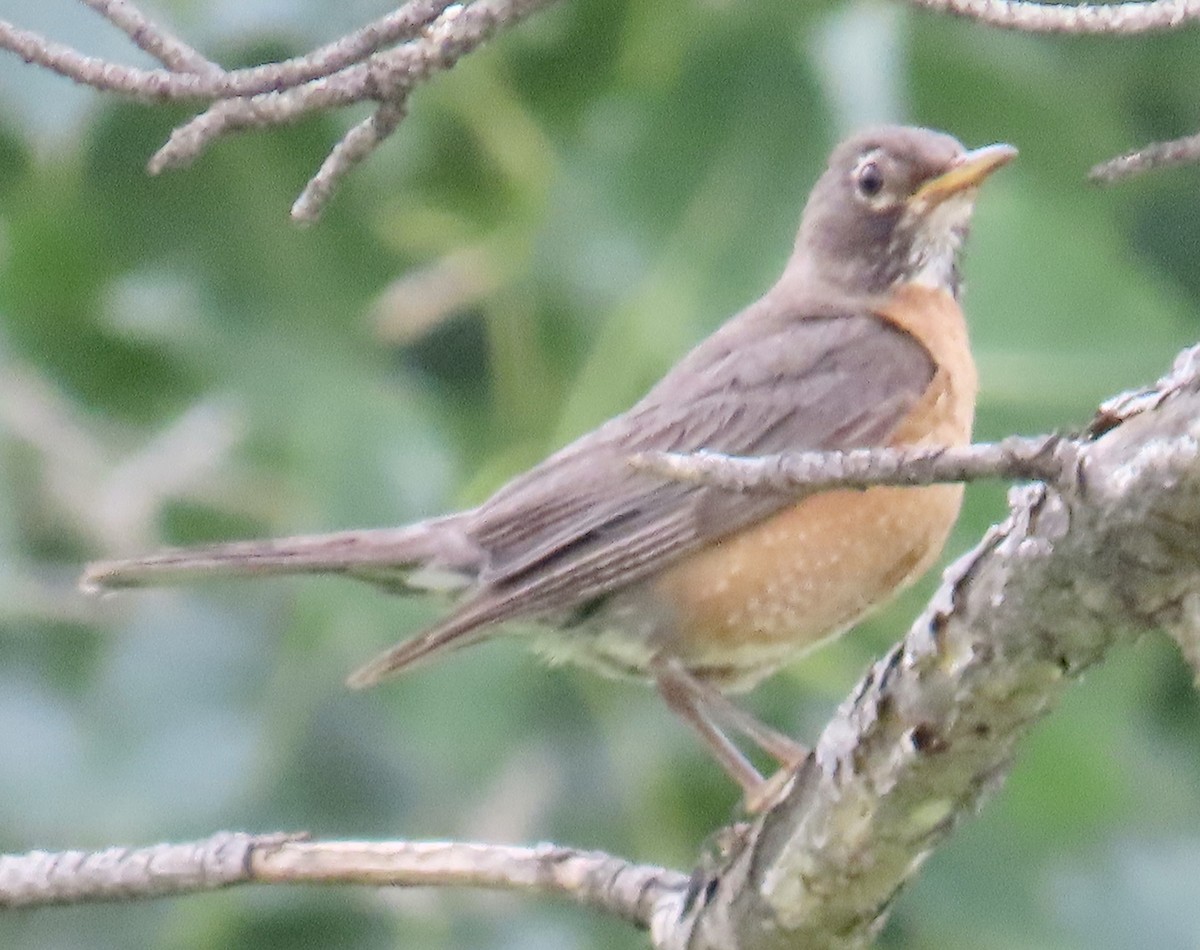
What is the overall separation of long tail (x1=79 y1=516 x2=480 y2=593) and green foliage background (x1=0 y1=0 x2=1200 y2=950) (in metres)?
0.40

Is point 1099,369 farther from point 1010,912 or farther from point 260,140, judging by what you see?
point 260,140

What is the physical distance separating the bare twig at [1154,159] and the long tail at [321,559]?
1872 mm

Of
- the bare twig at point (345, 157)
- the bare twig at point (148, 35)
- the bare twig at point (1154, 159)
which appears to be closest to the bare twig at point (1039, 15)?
the bare twig at point (1154, 159)

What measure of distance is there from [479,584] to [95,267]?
5.05 ft

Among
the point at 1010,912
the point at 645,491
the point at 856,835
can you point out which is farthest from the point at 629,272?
the point at 856,835

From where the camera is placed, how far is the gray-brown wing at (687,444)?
13.6 ft

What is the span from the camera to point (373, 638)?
15.4 feet

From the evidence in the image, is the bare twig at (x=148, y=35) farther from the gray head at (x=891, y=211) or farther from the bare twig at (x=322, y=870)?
the gray head at (x=891, y=211)

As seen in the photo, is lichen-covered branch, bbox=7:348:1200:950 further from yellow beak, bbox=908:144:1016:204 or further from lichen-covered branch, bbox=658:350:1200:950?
yellow beak, bbox=908:144:1016:204

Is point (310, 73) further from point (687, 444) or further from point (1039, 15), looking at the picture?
point (687, 444)

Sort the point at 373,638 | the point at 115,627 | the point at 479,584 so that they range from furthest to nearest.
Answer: the point at 115,627 < the point at 373,638 < the point at 479,584

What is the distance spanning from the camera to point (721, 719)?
423 centimetres

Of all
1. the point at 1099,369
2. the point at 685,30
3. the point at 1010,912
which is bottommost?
the point at 1010,912

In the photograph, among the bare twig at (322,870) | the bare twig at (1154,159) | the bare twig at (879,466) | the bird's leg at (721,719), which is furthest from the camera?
the bird's leg at (721,719)
